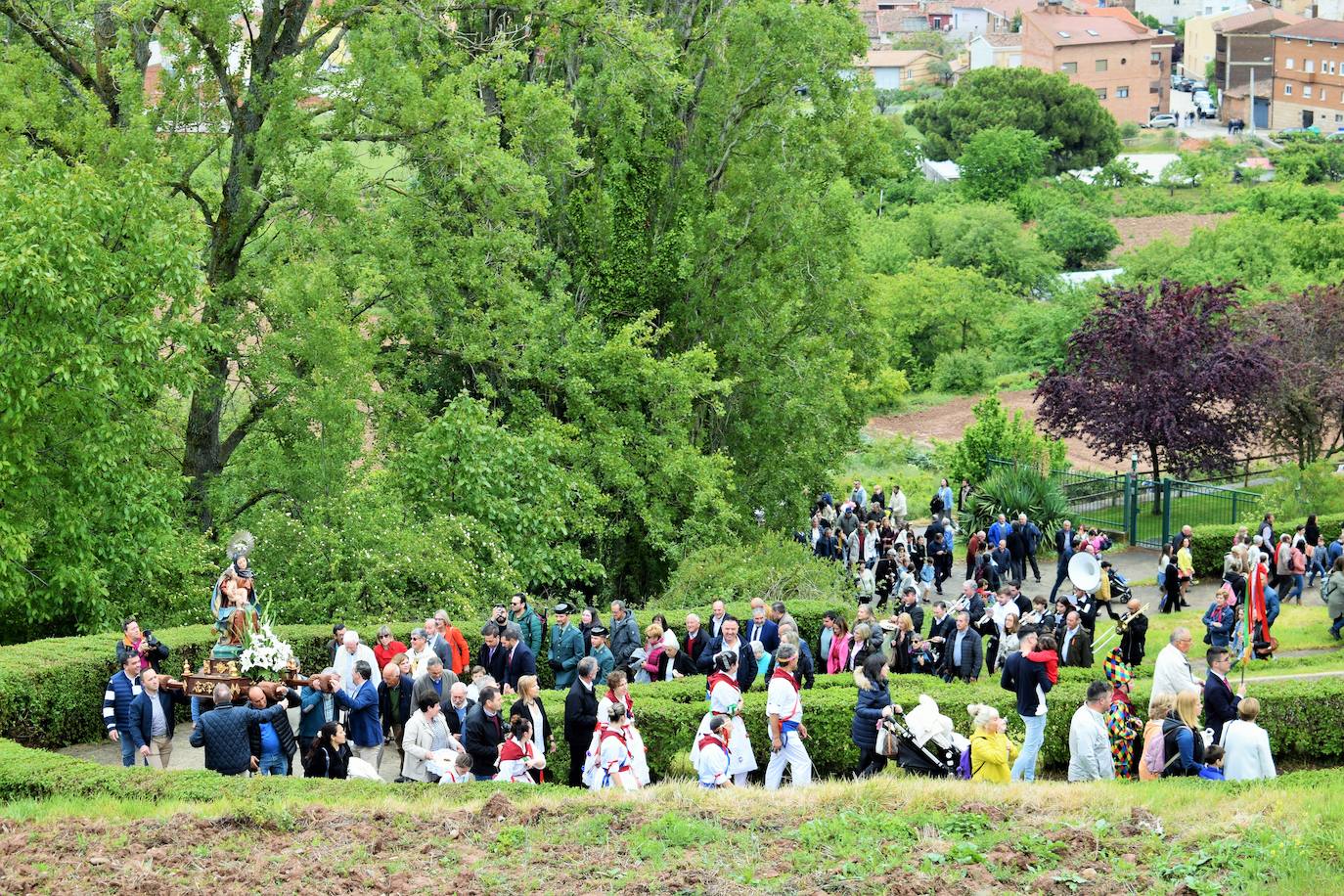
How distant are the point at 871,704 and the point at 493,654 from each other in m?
4.18

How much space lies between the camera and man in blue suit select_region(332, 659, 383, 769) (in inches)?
545

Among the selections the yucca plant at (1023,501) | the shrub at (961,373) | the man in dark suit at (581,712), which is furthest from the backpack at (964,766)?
the shrub at (961,373)

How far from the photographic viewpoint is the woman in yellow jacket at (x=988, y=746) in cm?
1241

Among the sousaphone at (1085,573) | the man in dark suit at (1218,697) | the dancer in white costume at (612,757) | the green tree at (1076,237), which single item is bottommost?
the dancer in white costume at (612,757)

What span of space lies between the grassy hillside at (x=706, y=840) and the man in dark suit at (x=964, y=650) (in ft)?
14.1

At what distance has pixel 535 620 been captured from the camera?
56.7 feet

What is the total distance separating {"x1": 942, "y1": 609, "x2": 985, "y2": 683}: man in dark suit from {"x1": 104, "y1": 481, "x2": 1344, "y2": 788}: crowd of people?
2 centimetres

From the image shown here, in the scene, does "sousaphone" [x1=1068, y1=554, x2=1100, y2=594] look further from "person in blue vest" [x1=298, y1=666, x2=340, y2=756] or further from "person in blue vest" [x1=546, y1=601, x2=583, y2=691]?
"person in blue vest" [x1=298, y1=666, x2=340, y2=756]

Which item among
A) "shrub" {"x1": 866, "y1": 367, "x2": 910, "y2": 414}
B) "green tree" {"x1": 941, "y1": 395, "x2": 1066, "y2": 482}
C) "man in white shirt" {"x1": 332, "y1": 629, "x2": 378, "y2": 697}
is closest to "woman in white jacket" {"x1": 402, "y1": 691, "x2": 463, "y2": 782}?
"man in white shirt" {"x1": 332, "y1": 629, "x2": 378, "y2": 697}

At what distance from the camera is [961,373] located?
61688mm

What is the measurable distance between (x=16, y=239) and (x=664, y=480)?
11.6 m

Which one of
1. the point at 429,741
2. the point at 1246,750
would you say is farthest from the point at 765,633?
the point at 1246,750

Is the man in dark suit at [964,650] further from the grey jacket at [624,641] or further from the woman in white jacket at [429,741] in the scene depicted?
the woman in white jacket at [429,741]

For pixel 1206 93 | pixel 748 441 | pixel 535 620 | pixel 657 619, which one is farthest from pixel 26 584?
pixel 1206 93
